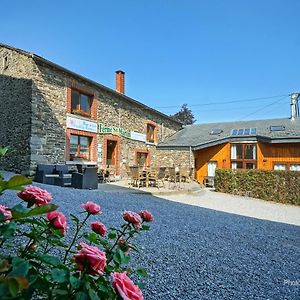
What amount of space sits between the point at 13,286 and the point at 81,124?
13.0m

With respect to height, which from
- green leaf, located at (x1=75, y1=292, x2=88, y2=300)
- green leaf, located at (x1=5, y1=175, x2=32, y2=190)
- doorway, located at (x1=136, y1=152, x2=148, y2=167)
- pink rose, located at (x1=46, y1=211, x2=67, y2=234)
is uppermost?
doorway, located at (x1=136, y1=152, x2=148, y2=167)

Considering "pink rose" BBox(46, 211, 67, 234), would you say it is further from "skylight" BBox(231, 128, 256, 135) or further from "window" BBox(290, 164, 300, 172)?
"skylight" BBox(231, 128, 256, 135)

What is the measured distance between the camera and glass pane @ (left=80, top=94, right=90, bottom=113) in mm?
13711

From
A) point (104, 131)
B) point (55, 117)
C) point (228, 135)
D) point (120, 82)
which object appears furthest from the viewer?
point (228, 135)

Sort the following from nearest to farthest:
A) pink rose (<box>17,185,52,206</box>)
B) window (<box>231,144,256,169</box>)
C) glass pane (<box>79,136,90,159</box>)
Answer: pink rose (<box>17,185,52,206</box>), glass pane (<box>79,136,90,159</box>), window (<box>231,144,256,169</box>)

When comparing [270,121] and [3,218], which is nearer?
[3,218]

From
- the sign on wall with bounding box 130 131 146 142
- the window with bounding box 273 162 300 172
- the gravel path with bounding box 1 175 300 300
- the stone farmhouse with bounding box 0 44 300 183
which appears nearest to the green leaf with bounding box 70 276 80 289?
the gravel path with bounding box 1 175 300 300

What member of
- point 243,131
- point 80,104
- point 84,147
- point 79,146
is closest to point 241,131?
point 243,131

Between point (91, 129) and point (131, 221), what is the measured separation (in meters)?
12.9

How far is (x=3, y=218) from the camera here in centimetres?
95

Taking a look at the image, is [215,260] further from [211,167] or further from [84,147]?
[211,167]

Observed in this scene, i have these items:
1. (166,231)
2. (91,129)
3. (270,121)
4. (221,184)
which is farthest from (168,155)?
(166,231)

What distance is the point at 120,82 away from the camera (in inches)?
737

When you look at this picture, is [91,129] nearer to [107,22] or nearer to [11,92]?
[11,92]
